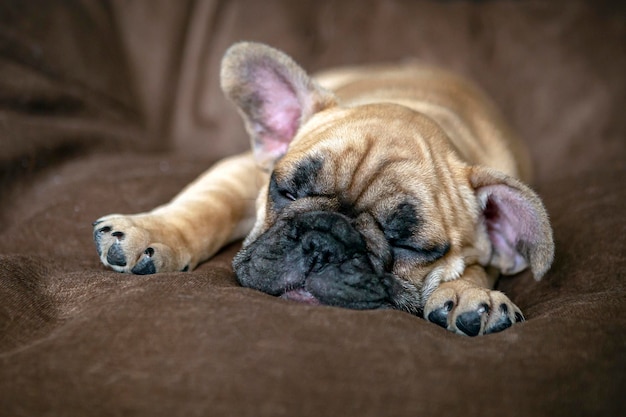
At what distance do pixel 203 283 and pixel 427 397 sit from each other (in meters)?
0.63

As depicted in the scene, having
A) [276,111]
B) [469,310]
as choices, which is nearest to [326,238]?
[469,310]

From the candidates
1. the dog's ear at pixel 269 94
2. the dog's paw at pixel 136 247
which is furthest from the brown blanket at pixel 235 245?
the dog's ear at pixel 269 94

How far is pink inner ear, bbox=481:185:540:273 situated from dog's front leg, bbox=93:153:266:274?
0.73 meters

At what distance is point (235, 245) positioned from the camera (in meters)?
2.08

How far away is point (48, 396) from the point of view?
3.60 feet

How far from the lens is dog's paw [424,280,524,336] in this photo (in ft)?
4.92

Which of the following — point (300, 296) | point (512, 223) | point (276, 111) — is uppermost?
point (276, 111)

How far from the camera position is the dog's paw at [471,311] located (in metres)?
1.50

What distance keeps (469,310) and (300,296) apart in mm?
385

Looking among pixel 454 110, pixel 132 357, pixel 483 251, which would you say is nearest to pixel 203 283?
pixel 132 357

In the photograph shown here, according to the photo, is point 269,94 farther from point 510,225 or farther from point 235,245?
point 510,225

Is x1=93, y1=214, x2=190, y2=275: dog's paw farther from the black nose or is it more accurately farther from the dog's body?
the black nose

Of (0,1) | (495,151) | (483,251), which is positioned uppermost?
(0,1)

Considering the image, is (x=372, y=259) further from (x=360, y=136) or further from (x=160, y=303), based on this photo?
(x=160, y=303)
